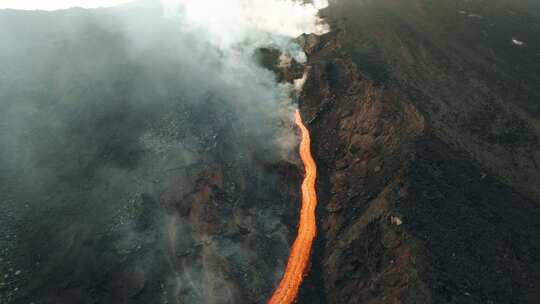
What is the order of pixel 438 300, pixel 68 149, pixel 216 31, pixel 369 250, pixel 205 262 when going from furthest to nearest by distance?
1. pixel 216 31
2. pixel 68 149
3. pixel 205 262
4. pixel 369 250
5. pixel 438 300

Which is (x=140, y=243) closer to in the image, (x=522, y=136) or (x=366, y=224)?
(x=366, y=224)

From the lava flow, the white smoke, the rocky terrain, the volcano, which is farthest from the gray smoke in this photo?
the rocky terrain

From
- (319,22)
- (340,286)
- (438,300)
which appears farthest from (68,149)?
(319,22)

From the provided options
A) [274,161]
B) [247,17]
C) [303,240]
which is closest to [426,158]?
[303,240]

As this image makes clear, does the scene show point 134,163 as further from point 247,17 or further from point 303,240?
point 247,17

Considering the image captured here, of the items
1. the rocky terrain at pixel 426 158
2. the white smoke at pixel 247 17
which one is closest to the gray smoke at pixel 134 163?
the white smoke at pixel 247 17

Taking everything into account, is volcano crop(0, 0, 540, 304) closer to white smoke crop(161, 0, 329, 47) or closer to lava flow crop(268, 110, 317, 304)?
lava flow crop(268, 110, 317, 304)

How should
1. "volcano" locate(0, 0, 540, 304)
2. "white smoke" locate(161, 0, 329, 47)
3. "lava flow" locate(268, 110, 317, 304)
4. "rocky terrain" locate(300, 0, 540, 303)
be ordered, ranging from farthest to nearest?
1. "white smoke" locate(161, 0, 329, 47)
2. "lava flow" locate(268, 110, 317, 304)
3. "volcano" locate(0, 0, 540, 304)
4. "rocky terrain" locate(300, 0, 540, 303)

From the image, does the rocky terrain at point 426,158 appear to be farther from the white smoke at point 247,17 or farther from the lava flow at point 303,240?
the white smoke at point 247,17
